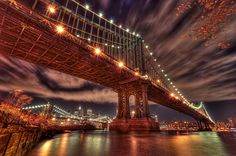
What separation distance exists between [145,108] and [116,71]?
30.7 feet

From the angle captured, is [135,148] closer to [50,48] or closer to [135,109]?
[50,48]

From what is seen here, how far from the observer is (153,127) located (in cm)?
2691

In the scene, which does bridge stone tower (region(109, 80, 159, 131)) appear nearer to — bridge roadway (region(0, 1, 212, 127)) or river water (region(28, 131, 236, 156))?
bridge roadway (region(0, 1, 212, 127))

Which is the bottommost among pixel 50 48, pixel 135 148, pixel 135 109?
pixel 135 148

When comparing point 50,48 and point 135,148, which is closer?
point 135,148

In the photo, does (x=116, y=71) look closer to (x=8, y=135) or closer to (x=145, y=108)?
(x=145, y=108)

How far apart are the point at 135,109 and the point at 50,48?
2043cm

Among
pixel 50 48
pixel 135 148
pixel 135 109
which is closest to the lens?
pixel 135 148

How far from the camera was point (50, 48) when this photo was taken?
2186 centimetres

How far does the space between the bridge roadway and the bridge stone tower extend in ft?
5.61

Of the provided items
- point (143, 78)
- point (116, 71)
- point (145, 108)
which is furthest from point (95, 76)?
point (145, 108)

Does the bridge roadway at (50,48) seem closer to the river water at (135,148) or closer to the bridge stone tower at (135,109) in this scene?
the bridge stone tower at (135,109)

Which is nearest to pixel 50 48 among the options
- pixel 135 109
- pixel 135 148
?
pixel 135 148

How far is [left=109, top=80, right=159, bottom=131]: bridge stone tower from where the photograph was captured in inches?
1078
